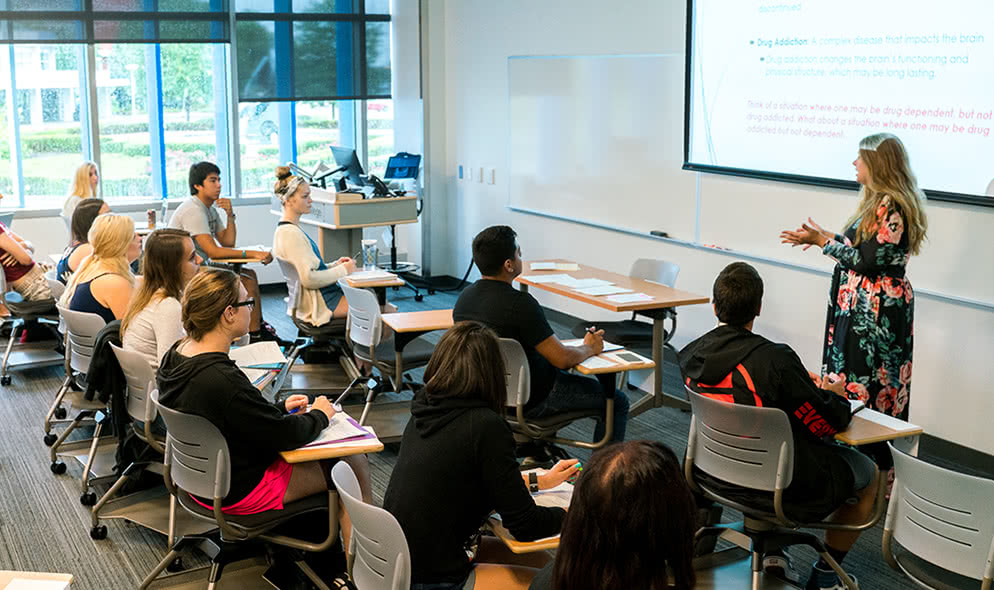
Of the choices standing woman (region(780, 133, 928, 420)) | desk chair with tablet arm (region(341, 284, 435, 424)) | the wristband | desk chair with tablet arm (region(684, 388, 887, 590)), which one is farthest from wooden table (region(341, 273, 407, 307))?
the wristband

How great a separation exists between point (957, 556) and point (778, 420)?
2.26 feet

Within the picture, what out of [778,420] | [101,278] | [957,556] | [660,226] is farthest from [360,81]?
[957,556]

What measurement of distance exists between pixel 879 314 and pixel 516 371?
5.68 feet

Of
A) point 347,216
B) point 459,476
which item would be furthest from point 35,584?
point 347,216

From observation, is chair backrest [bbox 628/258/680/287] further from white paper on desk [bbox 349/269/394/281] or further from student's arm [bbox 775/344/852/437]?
student's arm [bbox 775/344/852/437]

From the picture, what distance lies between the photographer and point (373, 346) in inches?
205

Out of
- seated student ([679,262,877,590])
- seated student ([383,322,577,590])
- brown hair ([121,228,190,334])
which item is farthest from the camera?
brown hair ([121,228,190,334])

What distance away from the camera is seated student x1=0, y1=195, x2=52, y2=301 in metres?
6.46

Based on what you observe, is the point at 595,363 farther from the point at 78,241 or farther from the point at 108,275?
the point at 78,241

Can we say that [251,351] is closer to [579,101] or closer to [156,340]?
[156,340]

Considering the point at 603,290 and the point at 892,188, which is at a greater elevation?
the point at 892,188

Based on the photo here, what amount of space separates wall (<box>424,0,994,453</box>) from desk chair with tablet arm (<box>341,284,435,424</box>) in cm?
224

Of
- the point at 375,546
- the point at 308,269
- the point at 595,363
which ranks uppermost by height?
the point at 308,269

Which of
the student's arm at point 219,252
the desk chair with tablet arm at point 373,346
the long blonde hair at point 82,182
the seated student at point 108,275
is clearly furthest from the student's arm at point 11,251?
the desk chair with tablet arm at point 373,346
